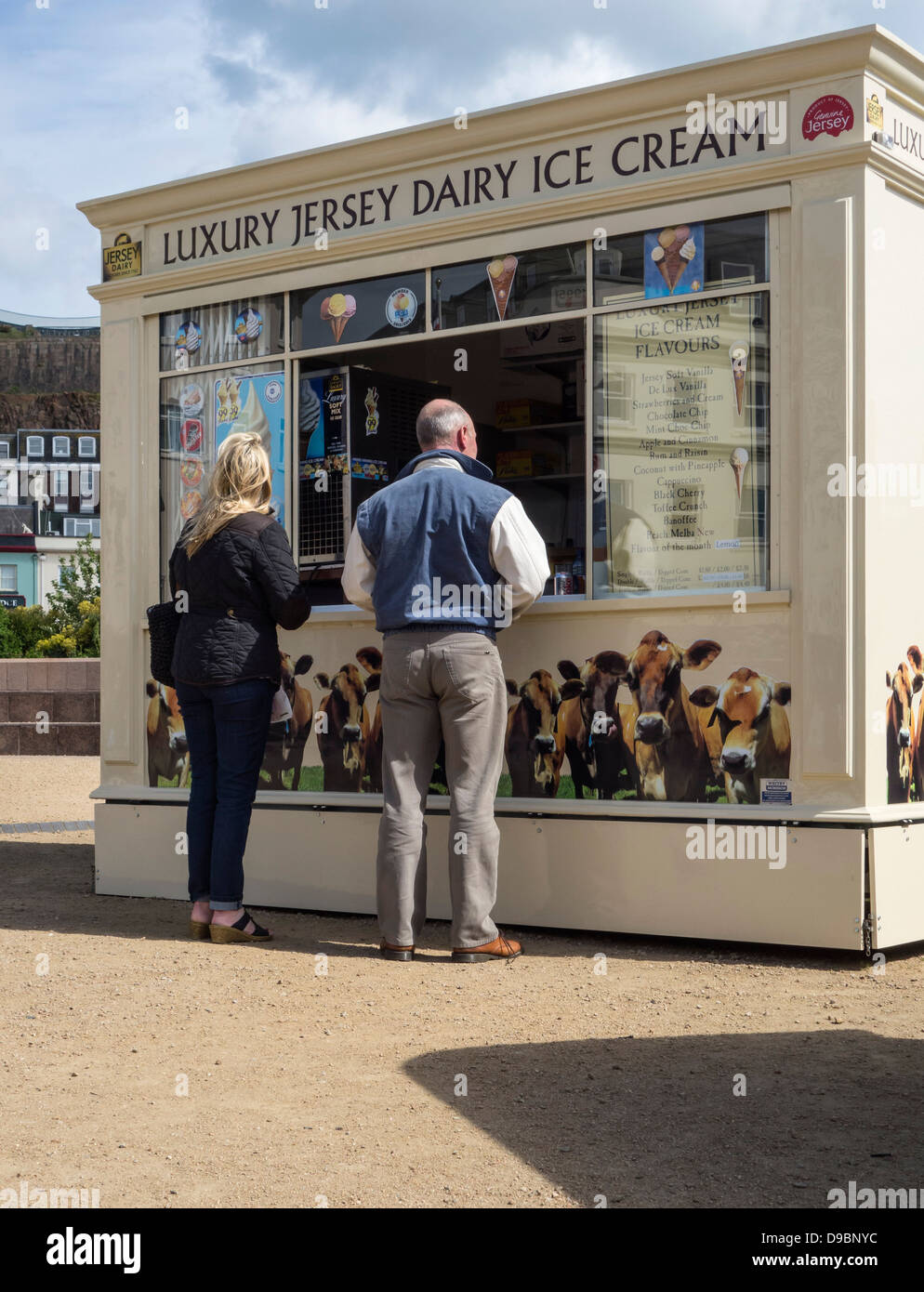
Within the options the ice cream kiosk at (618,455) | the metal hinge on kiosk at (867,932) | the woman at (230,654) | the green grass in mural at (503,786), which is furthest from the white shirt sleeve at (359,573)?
the metal hinge on kiosk at (867,932)

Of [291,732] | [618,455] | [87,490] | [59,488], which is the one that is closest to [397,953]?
[291,732]

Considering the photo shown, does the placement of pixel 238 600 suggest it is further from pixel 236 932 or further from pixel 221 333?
pixel 221 333

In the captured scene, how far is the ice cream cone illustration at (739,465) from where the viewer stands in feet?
20.6

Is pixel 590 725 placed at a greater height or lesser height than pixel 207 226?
lesser

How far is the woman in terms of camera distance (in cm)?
637

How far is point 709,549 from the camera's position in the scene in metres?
6.37

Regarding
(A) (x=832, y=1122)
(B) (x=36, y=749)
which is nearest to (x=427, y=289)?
(A) (x=832, y=1122)

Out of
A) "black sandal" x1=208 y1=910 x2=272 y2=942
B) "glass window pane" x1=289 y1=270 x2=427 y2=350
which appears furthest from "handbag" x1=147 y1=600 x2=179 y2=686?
"glass window pane" x1=289 y1=270 x2=427 y2=350

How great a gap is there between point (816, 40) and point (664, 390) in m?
1.49

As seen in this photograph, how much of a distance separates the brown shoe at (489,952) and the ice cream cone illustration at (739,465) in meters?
2.03

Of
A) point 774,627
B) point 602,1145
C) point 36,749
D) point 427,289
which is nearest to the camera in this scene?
point 602,1145

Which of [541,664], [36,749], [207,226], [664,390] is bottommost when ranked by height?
[36,749]

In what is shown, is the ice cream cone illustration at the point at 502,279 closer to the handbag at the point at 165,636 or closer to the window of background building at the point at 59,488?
the handbag at the point at 165,636

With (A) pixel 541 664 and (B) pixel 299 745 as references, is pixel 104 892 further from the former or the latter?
(A) pixel 541 664
